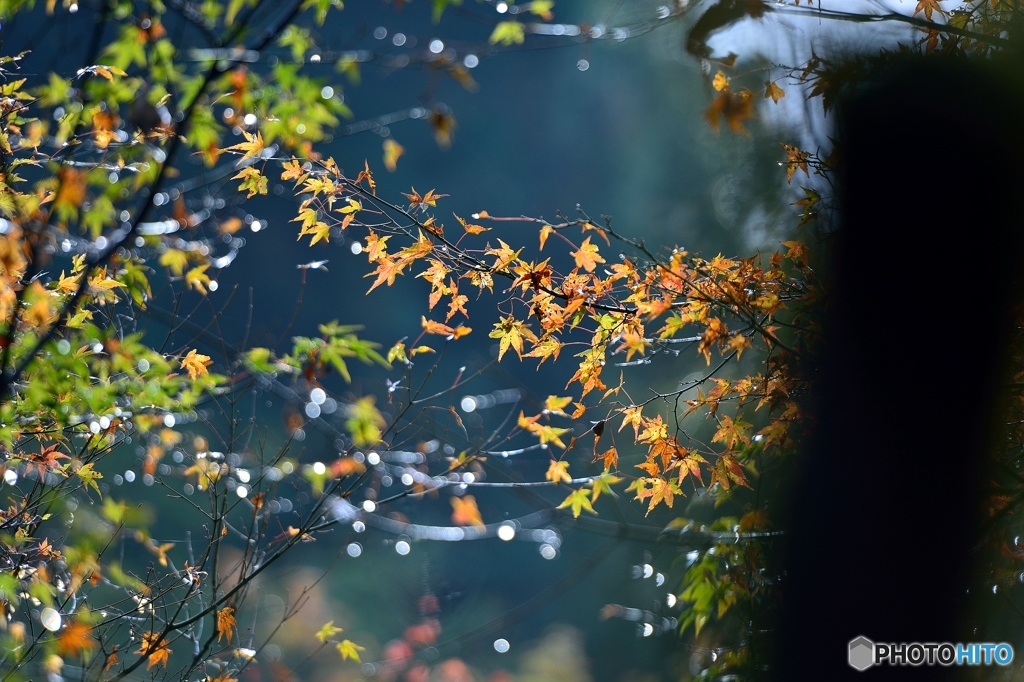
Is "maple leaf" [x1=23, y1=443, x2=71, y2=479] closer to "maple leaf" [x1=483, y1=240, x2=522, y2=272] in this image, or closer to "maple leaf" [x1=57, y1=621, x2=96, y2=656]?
"maple leaf" [x1=57, y1=621, x2=96, y2=656]

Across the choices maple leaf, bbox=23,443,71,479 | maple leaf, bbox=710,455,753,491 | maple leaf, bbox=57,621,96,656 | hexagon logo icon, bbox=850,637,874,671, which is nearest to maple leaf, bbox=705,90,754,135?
maple leaf, bbox=710,455,753,491

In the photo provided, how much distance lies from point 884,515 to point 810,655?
0.60m

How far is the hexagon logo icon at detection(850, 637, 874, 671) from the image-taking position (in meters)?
2.26

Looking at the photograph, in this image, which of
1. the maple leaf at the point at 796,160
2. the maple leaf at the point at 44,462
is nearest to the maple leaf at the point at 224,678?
the maple leaf at the point at 44,462

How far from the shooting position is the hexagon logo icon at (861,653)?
2264 mm

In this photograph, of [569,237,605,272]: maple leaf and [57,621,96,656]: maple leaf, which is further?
[569,237,605,272]: maple leaf

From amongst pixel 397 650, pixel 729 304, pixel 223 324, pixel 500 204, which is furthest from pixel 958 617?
pixel 500 204

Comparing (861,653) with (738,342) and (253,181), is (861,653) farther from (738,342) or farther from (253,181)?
(253,181)

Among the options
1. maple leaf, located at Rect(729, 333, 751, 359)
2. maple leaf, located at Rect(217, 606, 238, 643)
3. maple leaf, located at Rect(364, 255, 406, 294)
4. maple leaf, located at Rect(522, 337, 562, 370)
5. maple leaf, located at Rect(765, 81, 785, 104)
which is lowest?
maple leaf, located at Rect(217, 606, 238, 643)

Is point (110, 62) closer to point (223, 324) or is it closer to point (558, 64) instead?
point (223, 324)

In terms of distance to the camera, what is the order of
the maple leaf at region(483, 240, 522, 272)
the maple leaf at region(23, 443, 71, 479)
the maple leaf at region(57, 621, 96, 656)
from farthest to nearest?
the maple leaf at region(483, 240, 522, 272)
the maple leaf at region(23, 443, 71, 479)
the maple leaf at region(57, 621, 96, 656)

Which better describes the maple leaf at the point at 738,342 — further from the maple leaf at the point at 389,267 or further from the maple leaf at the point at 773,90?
the maple leaf at the point at 389,267

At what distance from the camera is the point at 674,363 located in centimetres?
1071

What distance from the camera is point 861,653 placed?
2279mm
